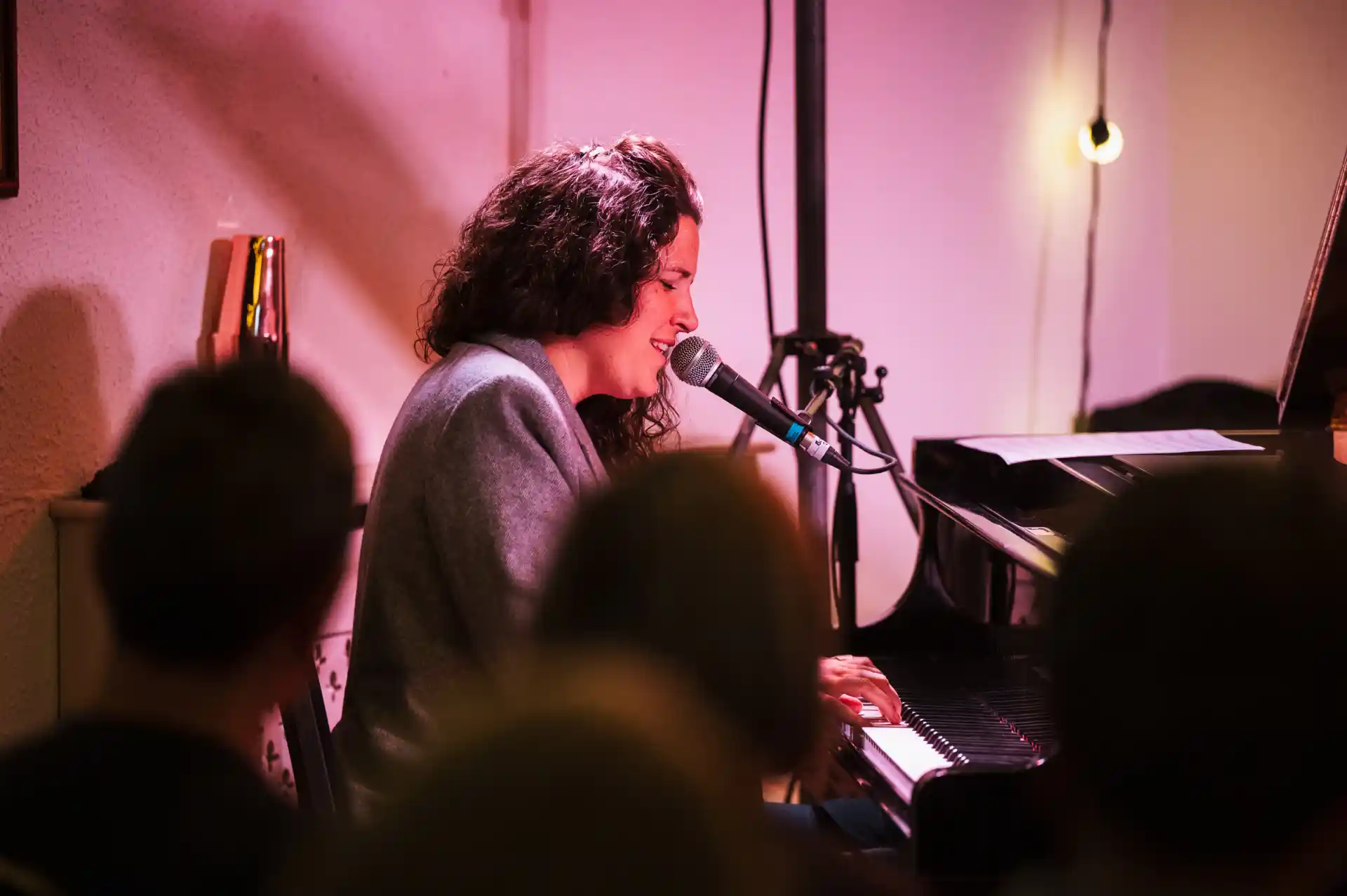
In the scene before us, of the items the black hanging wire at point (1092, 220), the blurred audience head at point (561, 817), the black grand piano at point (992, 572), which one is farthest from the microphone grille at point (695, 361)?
the black hanging wire at point (1092, 220)

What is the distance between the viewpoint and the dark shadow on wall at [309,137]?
87.0 inches

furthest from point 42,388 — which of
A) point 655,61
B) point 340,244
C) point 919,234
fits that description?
point 919,234

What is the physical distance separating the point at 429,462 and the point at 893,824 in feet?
2.06

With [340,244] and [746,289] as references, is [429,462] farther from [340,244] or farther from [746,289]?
[746,289]

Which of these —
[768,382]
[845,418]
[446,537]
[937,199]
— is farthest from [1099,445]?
[937,199]

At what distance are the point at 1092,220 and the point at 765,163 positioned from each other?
0.92 meters

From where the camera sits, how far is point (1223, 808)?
536 millimetres

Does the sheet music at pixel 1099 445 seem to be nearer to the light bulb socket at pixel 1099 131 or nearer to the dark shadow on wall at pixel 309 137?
the dark shadow on wall at pixel 309 137

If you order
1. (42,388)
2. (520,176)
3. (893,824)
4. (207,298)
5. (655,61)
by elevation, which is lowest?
(893,824)

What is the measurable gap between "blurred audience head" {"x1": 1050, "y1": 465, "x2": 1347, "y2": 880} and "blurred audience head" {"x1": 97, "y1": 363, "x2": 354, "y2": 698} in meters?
0.42

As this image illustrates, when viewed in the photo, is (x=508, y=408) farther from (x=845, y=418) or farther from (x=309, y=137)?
(x=309, y=137)

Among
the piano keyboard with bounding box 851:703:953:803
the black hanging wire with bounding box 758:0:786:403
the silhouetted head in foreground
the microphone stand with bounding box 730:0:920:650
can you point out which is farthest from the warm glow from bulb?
the silhouetted head in foreground

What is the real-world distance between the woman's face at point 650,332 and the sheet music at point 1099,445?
468mm

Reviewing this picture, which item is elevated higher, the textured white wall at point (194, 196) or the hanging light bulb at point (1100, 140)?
the hanging light bulb at point (1100, 140)
